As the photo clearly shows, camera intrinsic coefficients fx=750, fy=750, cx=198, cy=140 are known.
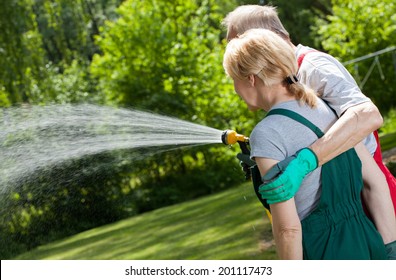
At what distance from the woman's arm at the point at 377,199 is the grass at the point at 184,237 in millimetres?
4225

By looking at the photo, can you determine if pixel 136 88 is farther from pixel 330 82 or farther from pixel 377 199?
pixel 377 199

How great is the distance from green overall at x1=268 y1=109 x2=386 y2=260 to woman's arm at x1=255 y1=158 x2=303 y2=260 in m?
0.12

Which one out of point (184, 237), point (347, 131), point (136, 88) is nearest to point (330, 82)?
point (347, 131)

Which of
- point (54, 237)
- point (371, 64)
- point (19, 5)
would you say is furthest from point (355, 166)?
point (371, 64)

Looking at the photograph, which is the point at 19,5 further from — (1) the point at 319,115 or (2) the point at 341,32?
(1) the point at 319,115

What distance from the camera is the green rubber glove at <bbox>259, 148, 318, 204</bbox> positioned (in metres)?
2.39

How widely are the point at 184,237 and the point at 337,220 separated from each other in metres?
8.03

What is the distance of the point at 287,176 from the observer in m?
2.40

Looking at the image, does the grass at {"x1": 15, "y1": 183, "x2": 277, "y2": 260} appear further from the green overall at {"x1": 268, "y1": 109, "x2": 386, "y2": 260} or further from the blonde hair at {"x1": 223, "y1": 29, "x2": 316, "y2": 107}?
the blonde hair at {"x1": 223, "y1": 29, "x2": 316, "y2": 107}

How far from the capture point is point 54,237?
15.2 metres

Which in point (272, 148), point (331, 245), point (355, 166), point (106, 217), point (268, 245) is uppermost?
point (272, 148)

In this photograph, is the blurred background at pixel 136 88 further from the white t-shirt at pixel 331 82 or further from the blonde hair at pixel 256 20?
the white t-shirt at pixel 331 82

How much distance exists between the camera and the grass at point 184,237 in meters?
8.35

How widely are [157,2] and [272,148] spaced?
1782cm
